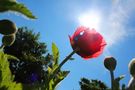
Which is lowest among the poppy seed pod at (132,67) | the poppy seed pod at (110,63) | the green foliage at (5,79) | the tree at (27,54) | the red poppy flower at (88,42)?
the green foliage at (5,79)

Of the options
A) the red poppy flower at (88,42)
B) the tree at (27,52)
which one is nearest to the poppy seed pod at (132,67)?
the red poppy flower at (88,42)

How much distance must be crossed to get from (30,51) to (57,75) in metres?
51.5

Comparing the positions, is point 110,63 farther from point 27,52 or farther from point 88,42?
point 27,52

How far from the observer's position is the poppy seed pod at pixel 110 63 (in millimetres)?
2828

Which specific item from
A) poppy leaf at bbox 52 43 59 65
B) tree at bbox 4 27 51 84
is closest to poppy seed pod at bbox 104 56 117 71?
poppy leaf at bbox 52 43 59 65

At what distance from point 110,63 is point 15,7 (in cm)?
85

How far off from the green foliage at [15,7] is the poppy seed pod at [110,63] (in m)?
0.72

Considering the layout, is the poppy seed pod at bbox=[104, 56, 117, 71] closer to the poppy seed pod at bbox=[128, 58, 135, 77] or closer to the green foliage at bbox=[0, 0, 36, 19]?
the poppy seed pod at bbox=[128, 58, 135, 77]

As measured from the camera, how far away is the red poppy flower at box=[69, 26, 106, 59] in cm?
299

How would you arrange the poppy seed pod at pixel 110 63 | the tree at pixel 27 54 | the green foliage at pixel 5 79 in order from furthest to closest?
the tree at pixel 27 54, the poppy seed pod at pixel 110 63, the green foliage at pixel 5 79

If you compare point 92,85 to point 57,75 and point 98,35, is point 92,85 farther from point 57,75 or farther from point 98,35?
point 98,35

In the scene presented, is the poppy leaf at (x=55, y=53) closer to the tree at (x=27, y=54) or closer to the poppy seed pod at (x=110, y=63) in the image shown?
the poppy seed pod at (x=110, y=63)

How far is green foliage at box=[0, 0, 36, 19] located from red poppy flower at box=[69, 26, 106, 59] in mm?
759

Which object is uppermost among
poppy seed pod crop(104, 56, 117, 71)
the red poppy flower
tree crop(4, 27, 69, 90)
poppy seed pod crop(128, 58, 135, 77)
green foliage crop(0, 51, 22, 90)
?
tree crop(4, 27, 69, 90)
